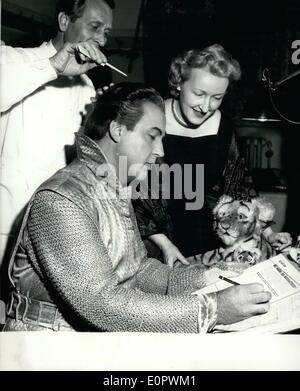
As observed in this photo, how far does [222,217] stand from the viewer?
183 centimetres

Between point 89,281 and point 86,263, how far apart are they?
0.05 meters

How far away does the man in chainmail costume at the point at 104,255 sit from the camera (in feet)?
4.27

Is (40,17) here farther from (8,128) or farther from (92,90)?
(8,128)

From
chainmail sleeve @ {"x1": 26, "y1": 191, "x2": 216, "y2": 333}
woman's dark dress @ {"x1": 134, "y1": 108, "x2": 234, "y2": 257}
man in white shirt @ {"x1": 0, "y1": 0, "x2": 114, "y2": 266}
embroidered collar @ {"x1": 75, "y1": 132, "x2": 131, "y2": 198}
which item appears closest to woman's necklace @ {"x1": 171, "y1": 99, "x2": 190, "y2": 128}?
woman's dark dress @ {"x1": 134, "y1": 108, "x2": 234, "y2": 257}

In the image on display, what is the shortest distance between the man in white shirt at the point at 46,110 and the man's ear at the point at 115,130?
0.34 m

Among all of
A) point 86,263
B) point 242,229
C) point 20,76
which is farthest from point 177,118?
point 86,263

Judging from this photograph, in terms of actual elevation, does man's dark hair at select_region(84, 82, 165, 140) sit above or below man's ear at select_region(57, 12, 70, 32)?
below

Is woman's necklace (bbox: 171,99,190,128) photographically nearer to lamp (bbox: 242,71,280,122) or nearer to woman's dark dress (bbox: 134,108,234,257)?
woman's dark dress (bbox: 134,108,234,257)

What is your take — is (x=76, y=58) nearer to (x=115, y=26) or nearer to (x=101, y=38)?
(x=101, y=38)

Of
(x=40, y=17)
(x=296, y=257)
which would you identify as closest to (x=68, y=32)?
(x=40, y=17)

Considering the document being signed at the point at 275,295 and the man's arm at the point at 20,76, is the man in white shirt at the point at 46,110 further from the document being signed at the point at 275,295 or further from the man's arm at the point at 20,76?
the document being signed at the point at 275,295

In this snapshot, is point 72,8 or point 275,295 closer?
point 275,295

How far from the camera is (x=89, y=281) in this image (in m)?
1.29

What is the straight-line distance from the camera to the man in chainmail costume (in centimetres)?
130
